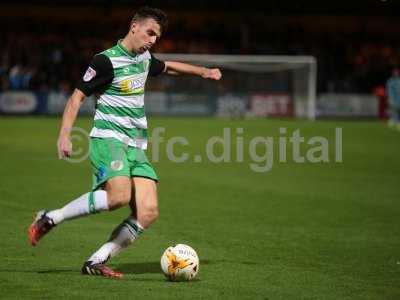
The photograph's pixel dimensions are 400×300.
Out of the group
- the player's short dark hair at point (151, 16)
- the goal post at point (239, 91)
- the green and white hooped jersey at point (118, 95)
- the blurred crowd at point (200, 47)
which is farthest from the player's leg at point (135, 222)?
the blurred crowd at point (200, 47)

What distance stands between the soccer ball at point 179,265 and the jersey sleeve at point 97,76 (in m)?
1.54

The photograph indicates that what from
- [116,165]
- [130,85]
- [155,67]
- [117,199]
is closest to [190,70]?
[155,67]

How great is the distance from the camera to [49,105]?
3534 cm

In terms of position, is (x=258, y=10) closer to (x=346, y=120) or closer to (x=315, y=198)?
(x=346, y=120)

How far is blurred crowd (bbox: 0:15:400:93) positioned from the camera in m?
36.7

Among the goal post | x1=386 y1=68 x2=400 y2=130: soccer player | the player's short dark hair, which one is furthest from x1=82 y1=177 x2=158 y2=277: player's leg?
the goal post

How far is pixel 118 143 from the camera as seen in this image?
25.6ft

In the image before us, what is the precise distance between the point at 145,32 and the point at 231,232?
365 centimetres

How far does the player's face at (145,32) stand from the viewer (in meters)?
7.82

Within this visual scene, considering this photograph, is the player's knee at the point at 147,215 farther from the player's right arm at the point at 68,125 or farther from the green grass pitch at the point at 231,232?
the player's right arm at the point at 68,125

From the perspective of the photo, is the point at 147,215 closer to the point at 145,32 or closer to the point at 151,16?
the point at 145,32

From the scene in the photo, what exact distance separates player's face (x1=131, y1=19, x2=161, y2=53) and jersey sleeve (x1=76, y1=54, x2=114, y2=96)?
314mm

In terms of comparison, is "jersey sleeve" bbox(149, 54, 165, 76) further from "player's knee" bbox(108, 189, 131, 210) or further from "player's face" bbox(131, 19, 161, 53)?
"player's knee" bbox(108, 189, 131, 210)

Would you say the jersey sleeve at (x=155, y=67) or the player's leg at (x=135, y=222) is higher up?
the jersey sleeve at (x=155, y=67)
